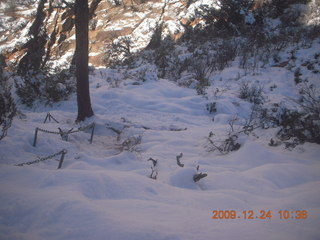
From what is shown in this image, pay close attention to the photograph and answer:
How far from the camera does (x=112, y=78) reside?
9.55 m

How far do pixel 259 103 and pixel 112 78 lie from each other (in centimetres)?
610

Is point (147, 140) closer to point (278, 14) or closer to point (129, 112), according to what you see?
point (129, 112)

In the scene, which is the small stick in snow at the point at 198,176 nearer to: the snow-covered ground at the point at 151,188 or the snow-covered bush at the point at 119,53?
the snow-covered ground at the point at 151,188

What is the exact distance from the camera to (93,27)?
14281 mm

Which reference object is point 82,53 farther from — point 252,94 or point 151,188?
point 252,94

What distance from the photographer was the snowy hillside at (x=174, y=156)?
146 cm

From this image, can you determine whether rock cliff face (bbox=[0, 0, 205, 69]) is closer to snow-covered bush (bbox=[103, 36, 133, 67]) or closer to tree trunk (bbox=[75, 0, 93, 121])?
snow-covered bush (bbox=[103, 36, 133, 67])

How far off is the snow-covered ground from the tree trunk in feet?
2.17

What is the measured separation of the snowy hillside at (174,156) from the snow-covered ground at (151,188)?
0.01 metres

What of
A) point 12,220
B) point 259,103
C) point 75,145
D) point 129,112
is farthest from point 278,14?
point 12,220
